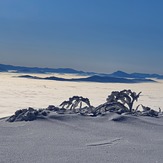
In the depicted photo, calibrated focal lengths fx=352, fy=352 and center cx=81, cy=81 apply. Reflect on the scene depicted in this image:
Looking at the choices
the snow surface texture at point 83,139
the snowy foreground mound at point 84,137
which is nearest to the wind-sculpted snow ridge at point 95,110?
the snowy foreground mound at point 84,137

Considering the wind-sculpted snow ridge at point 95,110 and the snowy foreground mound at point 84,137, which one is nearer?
the snowy foreground mound at point 84,137

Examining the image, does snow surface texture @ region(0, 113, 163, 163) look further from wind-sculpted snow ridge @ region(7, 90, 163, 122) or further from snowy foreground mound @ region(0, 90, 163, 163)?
wind-sculpted snow ridge @ region(7, 90, 163, 122)

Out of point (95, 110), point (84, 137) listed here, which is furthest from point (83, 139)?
point (95, 110)

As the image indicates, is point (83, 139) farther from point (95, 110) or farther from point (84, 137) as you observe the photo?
point (95, 110)

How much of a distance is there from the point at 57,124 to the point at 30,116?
0.37m

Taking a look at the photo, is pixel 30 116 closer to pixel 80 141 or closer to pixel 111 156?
pixel 80 141

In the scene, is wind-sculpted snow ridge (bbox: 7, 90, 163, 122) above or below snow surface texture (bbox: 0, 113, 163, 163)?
above

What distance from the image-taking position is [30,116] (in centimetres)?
399

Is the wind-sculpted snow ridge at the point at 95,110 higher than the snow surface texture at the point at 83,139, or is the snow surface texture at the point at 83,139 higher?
the wind-sculpted snow ridge at the point at 95,110

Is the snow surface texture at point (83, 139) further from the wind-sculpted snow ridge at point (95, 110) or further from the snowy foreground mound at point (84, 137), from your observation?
the wind-sculpted snow ridge at point (95, 110)

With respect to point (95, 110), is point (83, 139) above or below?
below

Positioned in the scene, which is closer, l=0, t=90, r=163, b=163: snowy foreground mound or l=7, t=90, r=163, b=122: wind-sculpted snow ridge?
l=0, t=90, r=163, b=163: snowy foreground mound

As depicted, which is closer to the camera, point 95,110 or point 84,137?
point 84,137

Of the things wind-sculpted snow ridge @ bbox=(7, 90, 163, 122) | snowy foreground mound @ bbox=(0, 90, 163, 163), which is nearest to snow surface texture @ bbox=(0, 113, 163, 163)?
snowy foreground mound @ bbox=(0, 90, 163, 163)
